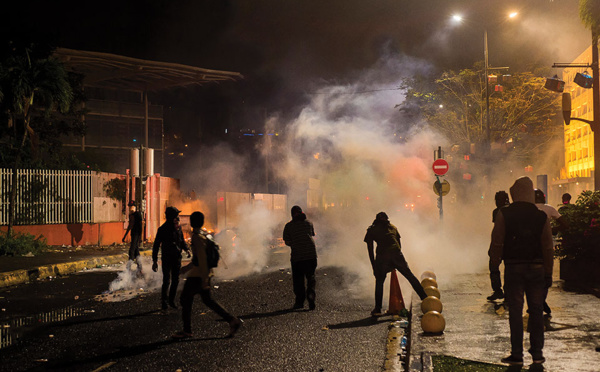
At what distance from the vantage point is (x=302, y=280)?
396 inches

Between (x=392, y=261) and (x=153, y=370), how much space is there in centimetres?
465

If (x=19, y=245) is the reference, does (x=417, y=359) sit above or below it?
below

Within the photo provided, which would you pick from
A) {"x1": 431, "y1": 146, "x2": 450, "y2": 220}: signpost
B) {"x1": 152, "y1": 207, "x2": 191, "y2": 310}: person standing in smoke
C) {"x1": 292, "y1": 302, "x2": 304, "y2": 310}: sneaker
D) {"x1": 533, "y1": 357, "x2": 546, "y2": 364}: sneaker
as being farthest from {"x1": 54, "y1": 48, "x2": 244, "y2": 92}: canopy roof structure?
{"x1": 533, "y1": 357, "x2": 546, "y2": 364}: sneaker

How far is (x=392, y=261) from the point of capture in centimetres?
943

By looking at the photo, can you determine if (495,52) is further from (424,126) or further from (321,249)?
(321,249)

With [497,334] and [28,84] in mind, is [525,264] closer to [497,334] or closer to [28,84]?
[497,334]

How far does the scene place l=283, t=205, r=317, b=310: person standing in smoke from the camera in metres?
9.91

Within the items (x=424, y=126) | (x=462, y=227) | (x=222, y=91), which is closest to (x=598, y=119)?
(x=462, y=227)

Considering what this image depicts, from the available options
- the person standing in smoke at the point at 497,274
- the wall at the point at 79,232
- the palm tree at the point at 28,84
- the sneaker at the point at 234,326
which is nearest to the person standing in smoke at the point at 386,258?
the person standing in smoke at the point at 497,274

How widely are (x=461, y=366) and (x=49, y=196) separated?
18854 mm

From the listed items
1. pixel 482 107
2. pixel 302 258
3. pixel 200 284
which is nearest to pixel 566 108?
pixel 302 258

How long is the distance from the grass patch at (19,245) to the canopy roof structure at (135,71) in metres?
14.1

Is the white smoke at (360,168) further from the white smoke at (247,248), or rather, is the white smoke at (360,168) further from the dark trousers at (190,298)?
the dark trousers at (190,298)

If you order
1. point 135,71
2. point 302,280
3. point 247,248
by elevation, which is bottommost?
point 247,248
